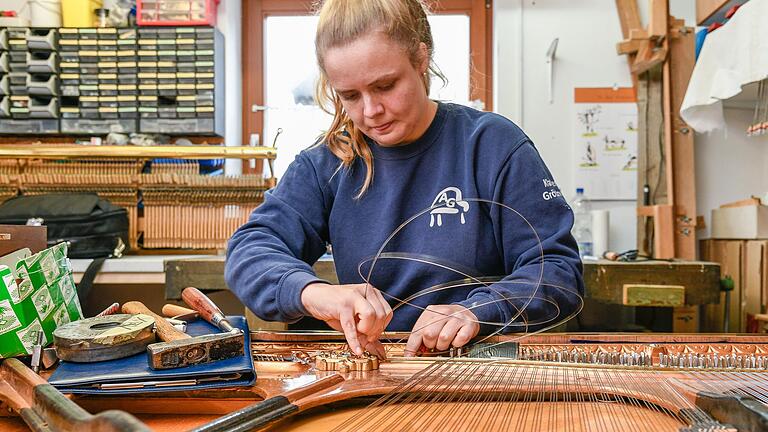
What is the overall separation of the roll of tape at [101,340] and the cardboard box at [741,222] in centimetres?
315

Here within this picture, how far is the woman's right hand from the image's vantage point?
1090 millimetres

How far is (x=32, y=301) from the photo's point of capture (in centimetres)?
103

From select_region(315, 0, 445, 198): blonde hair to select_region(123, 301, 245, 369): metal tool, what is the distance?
2.15ft

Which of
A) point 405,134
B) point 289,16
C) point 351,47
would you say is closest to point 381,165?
point 405,134

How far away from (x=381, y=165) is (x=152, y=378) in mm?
891

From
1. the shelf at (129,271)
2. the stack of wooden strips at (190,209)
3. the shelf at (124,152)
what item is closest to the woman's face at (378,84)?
the shelf at (129,271)

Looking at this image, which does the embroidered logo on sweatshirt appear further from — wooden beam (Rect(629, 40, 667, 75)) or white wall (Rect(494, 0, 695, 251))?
white wall (Rect(494, 0, 695, 251))

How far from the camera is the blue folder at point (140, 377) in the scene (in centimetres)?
83

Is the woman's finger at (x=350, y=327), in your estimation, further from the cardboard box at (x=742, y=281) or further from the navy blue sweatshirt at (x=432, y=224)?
the cardboard box at (x=742, y=281)

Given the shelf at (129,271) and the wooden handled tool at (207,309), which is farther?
the shelf at (129,271)

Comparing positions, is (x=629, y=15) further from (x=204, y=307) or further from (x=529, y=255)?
(x=204, y=307)

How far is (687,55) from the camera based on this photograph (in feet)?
11.7

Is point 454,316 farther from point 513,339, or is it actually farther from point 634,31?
point 634,31

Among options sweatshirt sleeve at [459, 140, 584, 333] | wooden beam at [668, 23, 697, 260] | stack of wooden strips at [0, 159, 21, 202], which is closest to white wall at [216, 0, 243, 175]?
stack of wooden strips at [0, 159, 21, 202]
